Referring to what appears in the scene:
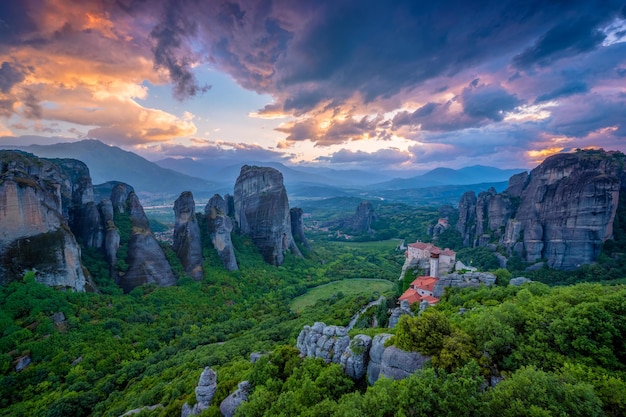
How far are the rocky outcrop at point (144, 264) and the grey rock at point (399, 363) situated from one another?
44.7 m

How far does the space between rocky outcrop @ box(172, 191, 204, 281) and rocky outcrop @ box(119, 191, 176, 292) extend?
387cm

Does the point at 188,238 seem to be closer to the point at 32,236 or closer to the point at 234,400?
the point at 32,236

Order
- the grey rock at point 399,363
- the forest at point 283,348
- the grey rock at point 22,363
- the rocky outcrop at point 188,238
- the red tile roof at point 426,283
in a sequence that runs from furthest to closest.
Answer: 1. the rocky outcrop at point 188,238
2. the red tile roof at point 426,283
3. the grey rock at point 22,363
4. the grey rock at point 399,363
5. the forest at point 283,348

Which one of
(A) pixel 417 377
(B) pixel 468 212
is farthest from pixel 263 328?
(B) pixel 468 212

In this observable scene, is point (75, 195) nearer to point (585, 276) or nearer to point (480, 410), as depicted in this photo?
point (480, 410)

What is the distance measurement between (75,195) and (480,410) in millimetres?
64820

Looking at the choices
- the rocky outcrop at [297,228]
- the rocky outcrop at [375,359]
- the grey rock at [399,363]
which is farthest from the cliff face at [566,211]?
the grey rock at [399,363]

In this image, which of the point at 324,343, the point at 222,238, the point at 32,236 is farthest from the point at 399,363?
the point at 222,238

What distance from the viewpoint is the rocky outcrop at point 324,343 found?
59.2 ft

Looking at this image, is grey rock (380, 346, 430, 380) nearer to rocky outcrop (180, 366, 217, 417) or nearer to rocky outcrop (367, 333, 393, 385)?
rocky outcrop (367, 333, 393, 385)

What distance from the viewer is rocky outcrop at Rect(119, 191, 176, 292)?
4575cm

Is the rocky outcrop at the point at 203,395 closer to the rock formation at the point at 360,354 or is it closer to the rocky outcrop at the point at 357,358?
the rock formation at the point at 360,354

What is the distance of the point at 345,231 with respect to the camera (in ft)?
494

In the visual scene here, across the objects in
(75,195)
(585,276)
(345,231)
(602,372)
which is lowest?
(345,231)
